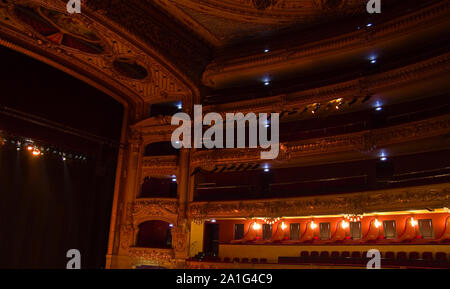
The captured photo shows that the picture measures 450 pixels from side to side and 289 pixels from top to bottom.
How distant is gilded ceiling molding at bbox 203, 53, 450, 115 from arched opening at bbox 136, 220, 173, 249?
22.4 feet

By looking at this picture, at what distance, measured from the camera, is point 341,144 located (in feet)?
46.5

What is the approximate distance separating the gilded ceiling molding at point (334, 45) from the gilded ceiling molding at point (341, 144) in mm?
3917

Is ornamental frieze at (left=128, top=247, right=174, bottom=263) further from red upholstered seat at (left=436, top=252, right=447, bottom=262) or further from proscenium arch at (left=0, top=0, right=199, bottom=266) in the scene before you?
red upholstered seat at (left=436, top=252, right=447, bottom=262)

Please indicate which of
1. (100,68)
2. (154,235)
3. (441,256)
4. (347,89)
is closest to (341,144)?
(347,89)

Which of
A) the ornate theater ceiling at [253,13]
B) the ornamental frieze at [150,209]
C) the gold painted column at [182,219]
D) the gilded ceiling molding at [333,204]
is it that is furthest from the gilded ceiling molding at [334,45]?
the ornamental frieze at [150,209]

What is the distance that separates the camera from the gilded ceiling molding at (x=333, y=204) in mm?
11447

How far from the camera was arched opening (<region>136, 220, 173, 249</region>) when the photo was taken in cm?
1802

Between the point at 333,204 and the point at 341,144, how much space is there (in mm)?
2512

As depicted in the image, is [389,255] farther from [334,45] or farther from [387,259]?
[334,45]
